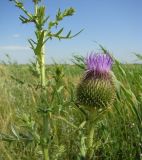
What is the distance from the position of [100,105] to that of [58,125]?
102 centimetres

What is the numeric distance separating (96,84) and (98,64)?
126mm

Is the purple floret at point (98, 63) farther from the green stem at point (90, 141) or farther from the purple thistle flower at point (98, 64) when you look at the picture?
the green stem at point (90, 141)

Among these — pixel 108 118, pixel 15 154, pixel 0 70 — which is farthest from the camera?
pixel 0 70

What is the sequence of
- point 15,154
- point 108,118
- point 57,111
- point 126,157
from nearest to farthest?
point 57,111, point 126,157, point 15,154, point 108,118

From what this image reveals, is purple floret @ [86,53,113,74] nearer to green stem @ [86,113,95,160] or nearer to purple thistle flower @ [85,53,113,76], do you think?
purple thistle flower @ [85,53,113,76]


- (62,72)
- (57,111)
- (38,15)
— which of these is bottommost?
(57,111)

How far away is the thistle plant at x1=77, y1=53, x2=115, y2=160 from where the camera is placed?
6.91 ft

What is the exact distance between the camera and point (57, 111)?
6.09 ft

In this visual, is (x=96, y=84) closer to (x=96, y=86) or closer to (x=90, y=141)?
(x=96, y=86)

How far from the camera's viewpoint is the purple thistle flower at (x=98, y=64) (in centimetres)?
221

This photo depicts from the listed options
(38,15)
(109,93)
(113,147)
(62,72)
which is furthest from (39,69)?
(113,147)

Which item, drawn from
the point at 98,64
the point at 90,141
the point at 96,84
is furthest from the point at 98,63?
the point at 90,141

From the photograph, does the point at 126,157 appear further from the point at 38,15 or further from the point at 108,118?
the point at 38,15

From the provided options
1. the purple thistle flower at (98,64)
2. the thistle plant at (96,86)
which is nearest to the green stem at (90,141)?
the thistle plant at (96,86)
